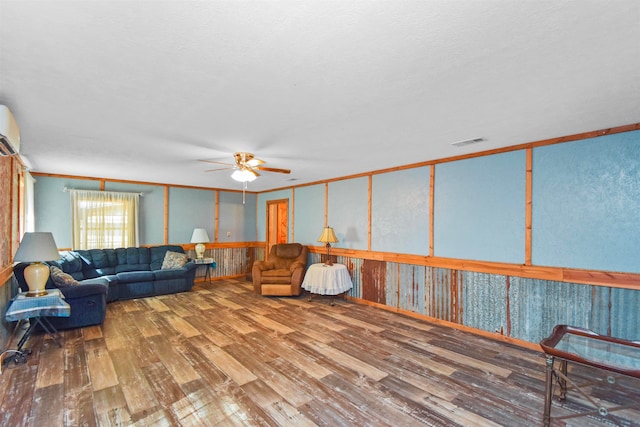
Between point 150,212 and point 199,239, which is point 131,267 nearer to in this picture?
point 150,212

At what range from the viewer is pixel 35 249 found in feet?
10.8

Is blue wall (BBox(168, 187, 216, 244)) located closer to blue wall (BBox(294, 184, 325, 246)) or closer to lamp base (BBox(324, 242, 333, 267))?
blue wall (BBox(294, 184, 325, 246))

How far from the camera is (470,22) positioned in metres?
1.37

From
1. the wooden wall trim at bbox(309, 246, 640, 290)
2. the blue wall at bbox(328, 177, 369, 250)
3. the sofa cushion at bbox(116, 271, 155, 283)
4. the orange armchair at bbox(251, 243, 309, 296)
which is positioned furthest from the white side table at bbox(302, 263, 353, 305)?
the sofa cushion at bbox(116, 271, 155, 283)

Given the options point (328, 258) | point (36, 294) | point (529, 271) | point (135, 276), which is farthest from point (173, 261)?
point (529, 271)

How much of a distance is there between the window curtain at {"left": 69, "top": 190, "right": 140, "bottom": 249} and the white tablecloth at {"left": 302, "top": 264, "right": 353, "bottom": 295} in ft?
12.7

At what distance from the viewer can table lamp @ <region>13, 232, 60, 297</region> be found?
3.25m

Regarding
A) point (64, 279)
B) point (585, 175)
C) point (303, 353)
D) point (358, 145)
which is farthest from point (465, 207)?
point (64, 279)

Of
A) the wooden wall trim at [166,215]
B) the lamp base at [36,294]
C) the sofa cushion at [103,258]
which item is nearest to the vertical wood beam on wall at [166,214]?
the wooden wall trim at [166,215]

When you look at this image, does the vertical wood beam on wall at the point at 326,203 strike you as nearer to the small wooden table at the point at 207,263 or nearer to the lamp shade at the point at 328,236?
the lamp shade at the point at 328,236

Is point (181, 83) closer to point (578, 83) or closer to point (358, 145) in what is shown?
point (358, 145)

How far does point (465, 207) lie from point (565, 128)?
1391 millimetres

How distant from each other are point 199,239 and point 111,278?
188 cm

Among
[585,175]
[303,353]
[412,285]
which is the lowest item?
[303,353]
